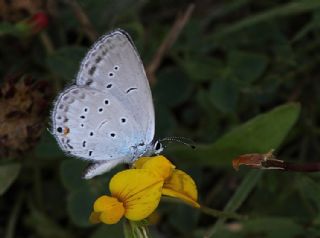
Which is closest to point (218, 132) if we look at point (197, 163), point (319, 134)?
point (197, 163)

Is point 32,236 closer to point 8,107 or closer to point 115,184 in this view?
point 8,107

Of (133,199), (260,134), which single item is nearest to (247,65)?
(260,134)

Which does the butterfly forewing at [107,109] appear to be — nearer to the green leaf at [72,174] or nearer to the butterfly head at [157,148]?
the butterfly head at [157,148]

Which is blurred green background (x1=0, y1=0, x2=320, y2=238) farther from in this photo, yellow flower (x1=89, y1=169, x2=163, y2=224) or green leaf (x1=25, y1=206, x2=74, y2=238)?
yellow flower (x1=89, y1=169, x2=163, y2=224)

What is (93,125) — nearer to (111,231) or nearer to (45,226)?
(111,231)

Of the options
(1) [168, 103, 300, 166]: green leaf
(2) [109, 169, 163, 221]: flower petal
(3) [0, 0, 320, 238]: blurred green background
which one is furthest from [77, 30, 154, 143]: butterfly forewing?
(1) [168, 103, 300, 166]: green leaf
